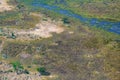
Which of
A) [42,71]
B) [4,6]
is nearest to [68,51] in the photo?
[42,71]

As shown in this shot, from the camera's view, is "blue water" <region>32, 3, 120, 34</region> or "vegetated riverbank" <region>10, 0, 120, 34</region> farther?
"vegetated riverbank" <region>10, 0, 120, 34</region>

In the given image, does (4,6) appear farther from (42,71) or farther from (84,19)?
(42,71)

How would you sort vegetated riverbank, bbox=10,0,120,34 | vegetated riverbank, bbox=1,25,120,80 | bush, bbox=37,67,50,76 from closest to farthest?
bush, bbox=37,67,50,76
vegetated riverbank, bbox=1,25,120,80
vegetated riverbank, bbox=10,0,120,34

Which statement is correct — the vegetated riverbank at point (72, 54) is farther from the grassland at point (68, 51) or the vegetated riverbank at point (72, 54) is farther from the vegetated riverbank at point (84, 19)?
the vegetated riverbank at point (84, 19)

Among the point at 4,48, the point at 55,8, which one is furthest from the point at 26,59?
the point at 55,8

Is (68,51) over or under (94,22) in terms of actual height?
over

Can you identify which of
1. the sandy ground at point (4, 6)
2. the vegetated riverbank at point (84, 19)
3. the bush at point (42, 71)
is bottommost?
the bush at point (42, 71)

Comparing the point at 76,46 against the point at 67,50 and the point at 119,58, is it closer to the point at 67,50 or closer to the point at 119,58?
the point at 67,50

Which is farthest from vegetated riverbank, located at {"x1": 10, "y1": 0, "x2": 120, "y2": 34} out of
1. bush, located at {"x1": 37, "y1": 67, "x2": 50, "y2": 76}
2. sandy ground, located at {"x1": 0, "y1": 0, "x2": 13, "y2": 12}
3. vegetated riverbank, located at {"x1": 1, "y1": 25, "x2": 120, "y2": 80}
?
bush, located at {"x1": 37, "y1": 67, "x2": 50, "y2": 76}

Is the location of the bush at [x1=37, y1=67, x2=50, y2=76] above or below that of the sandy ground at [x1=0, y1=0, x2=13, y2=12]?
below

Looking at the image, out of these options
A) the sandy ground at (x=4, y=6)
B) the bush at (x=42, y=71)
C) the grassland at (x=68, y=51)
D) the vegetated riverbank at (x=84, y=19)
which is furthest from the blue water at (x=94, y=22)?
the bush at (x=42, y=71)

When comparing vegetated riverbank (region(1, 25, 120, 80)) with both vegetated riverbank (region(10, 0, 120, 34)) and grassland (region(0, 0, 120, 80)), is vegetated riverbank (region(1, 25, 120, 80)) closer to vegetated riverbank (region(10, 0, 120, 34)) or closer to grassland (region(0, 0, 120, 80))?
grassland (region(0, 0, 120, 80))
